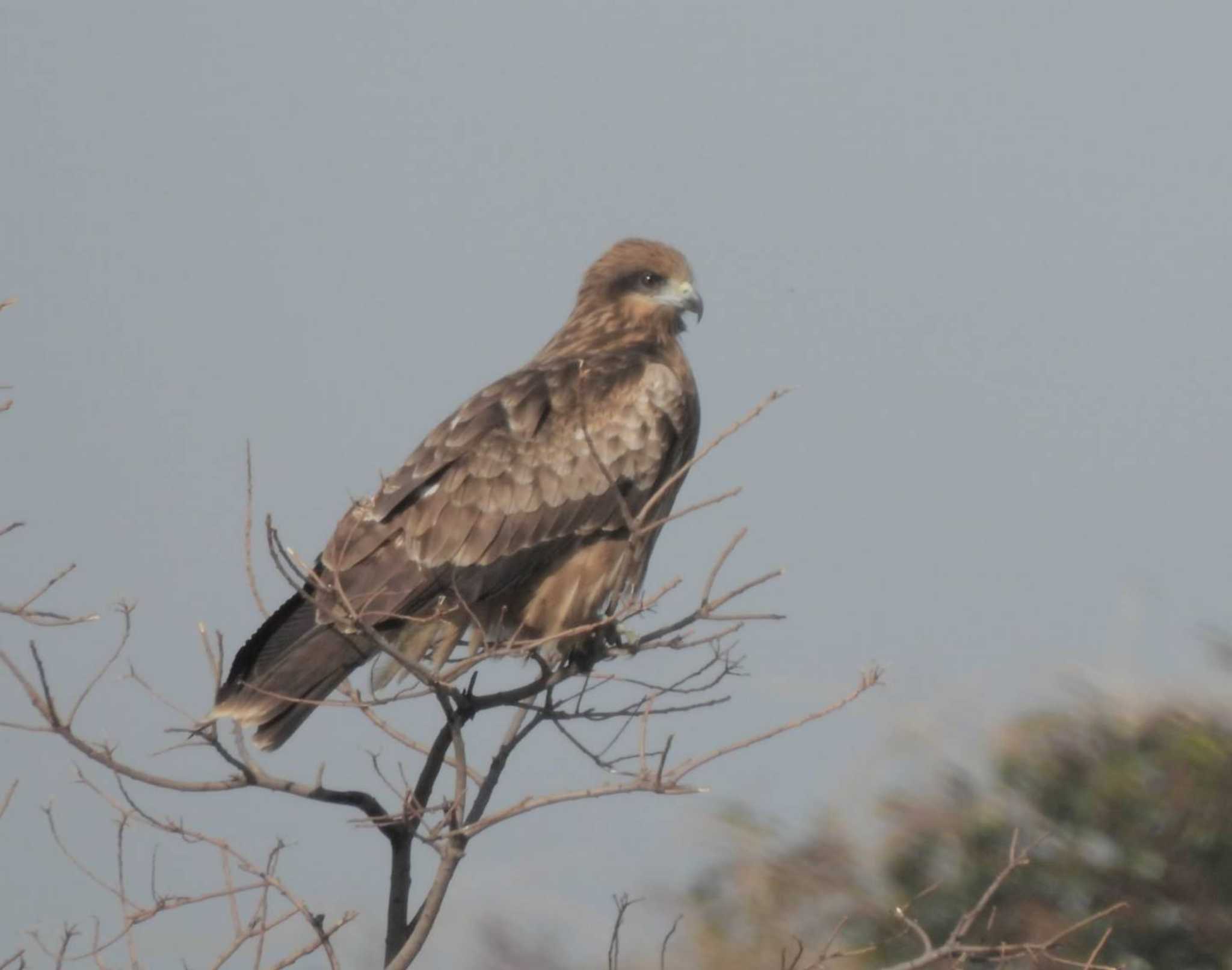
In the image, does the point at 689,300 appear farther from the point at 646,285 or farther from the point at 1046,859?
the point at 1046,859

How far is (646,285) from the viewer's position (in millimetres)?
8148

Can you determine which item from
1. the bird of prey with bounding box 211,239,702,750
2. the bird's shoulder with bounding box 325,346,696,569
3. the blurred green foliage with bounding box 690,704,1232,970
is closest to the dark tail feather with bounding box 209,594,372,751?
the bird of prey with bounding box 211,239,702,750

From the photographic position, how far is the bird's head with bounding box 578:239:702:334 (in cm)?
803

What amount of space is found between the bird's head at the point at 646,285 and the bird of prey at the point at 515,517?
0.41 meters

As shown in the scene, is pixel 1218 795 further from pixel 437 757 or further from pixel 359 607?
pixel 437 757

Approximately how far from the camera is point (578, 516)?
23.4 feet

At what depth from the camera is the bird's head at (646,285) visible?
26.3 ft

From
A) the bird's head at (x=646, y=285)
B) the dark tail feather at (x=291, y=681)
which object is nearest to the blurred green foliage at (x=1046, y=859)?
the bird's head at (x=646, y=285)

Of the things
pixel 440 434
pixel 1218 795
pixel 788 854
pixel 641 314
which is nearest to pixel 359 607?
pixel 440 434

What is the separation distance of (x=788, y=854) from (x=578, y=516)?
2.97 metres

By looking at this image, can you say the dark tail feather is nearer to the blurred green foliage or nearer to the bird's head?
the bird's head

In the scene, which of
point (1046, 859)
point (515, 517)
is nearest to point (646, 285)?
point (515, 517)

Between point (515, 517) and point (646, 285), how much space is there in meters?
1.46

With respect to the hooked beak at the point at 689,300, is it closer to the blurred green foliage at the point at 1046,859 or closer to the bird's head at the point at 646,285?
the bird's head at the point at 646,285
